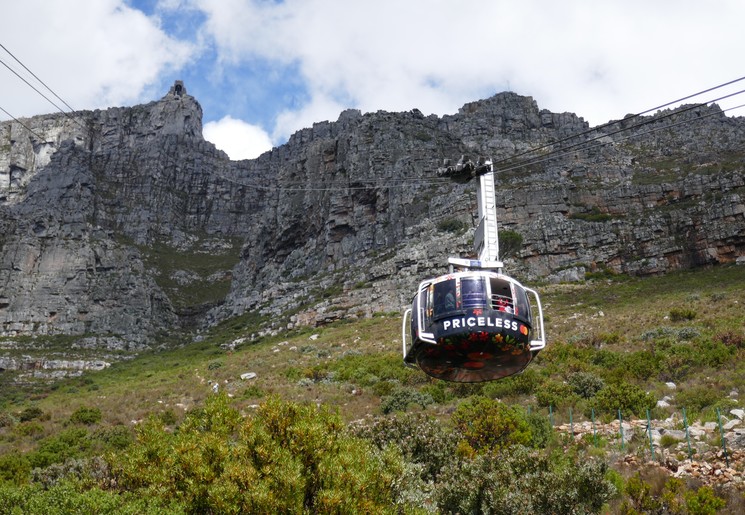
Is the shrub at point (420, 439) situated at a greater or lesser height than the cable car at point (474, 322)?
lesser

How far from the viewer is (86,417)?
117 ft

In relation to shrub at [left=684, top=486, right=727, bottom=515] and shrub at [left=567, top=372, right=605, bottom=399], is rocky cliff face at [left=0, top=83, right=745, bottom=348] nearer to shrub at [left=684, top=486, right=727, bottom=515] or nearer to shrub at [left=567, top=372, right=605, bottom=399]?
shrub at [left=567, top=372, right=605, bottom=399]

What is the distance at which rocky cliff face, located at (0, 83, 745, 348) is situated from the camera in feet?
226

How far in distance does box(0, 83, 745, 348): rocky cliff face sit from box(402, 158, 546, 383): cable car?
80.1 ft

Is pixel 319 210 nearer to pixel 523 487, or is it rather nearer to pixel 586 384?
pixel 586 384

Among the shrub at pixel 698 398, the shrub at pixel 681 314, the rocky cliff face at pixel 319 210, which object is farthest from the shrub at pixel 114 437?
the shrub at pixel 681 314

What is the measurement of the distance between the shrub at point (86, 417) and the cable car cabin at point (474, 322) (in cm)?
2761

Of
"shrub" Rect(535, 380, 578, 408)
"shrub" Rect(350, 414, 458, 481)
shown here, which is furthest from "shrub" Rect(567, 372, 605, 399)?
"shrub" Rect(350, 414, 458, 481)

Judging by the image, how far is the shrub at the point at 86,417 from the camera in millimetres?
35375

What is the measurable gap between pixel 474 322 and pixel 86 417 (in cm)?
3003

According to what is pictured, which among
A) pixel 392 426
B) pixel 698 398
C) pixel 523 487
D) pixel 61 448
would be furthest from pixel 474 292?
pixel 61 448

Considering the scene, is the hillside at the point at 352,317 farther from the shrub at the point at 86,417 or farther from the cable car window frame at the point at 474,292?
the cable car window frame at the point at 474,292

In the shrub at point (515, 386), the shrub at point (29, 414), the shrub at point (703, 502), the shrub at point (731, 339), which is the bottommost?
the shrub at point (703, 502)

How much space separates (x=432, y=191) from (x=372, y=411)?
57.2 metres
